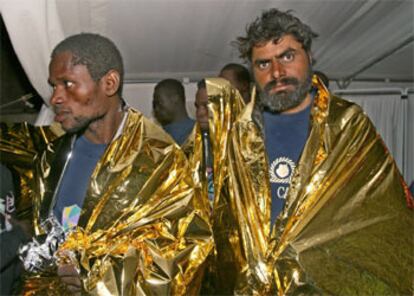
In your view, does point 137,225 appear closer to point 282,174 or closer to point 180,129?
point 282,174

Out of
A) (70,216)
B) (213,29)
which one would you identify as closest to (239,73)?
(213,29)

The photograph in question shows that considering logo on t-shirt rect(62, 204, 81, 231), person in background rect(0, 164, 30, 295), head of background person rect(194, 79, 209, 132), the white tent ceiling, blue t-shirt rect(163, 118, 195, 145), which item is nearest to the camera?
person in background rect(0, 164, 30, 295)

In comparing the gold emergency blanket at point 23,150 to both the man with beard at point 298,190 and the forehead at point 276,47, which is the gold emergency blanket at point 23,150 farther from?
the forehead at point 276,47

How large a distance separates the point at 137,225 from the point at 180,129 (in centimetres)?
147

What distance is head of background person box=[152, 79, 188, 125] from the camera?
3.32m

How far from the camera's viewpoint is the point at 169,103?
338cm

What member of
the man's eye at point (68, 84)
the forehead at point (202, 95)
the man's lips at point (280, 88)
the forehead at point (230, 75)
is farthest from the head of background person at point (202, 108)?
the man's eye at point (68, 84)

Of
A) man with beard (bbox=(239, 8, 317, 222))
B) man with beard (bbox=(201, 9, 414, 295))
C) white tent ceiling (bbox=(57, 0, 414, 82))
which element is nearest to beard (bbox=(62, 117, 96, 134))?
man with beard (bbox=(201, 9, 414, 295))

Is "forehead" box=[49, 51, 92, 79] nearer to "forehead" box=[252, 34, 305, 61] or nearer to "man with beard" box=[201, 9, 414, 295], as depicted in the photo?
"man with beard" box=[201, 9, 414, 295]

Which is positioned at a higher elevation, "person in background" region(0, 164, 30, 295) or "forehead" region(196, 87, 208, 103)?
"forehead" region(196, 87, 208, 103)

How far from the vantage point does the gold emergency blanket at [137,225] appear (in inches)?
58.8

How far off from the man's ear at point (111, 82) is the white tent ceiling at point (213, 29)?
30.2 inches

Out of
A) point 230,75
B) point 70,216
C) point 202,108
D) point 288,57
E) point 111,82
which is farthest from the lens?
point 230,75

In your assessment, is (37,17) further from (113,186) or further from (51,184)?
(113,186)
